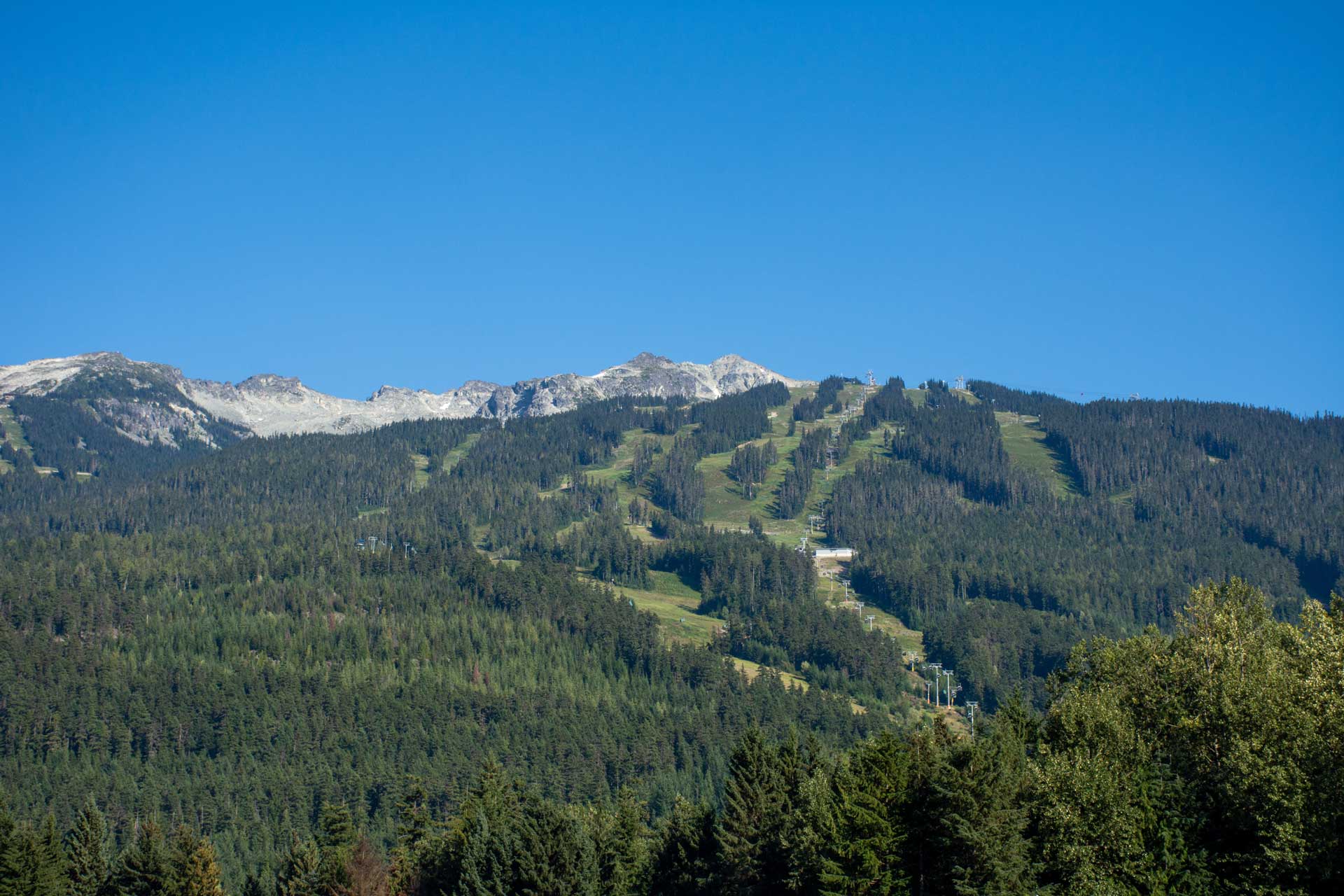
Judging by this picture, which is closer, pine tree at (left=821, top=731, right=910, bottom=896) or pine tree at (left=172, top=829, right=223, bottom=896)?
pine tree at (left=821, top=731, right=910, bottom=896)

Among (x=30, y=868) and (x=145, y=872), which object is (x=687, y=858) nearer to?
(x=145, y=872)

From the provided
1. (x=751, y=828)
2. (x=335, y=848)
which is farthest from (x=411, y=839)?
(x=751, y=828)

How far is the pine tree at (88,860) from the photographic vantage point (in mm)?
104188

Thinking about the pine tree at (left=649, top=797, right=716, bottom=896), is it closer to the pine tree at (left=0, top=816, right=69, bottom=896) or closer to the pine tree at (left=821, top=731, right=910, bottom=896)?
the pine tree at (left=821, top=731, right=910, bottom=896)

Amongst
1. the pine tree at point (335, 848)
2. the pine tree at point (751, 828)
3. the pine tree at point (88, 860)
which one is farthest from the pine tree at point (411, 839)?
the pine tree at point (751, 828)

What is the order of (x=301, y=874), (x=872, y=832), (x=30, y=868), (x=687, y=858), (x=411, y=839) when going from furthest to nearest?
1. (x=411, y=839)
2. (x=301, y=874)
3. (x=30, y=868)
4. (x=687, y=858)
5. (x=872, y=832)

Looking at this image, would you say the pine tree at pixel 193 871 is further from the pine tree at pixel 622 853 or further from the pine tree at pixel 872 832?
the pine tree at pixel 872 832

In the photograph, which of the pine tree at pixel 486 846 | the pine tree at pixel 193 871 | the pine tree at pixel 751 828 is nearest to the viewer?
the pine tree at pixel 751 828

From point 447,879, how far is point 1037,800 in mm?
50711

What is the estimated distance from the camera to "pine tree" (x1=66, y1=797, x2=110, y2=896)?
10419 cm

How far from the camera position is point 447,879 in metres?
97.9

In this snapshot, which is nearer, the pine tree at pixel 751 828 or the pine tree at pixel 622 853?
the pine tree at pixel 751 828

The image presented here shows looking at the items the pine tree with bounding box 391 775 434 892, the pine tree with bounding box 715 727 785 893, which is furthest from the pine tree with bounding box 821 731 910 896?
the pine tree with bounding box 391 775 434 892

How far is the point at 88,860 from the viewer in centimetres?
10600
